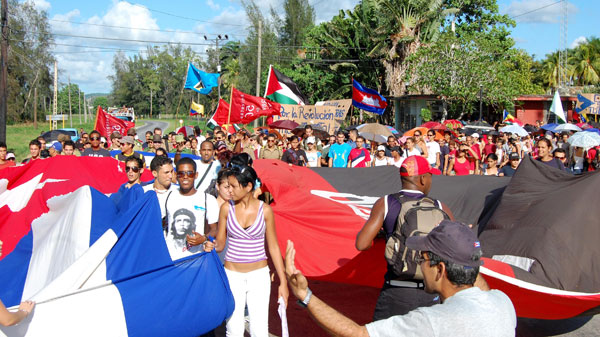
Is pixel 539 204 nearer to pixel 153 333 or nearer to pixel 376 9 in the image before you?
pixel 153 333

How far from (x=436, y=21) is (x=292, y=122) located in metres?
20.0

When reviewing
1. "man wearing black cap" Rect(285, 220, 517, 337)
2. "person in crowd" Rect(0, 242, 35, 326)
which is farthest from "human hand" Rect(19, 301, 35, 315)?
"man wearing black cap" Rect(285, 220, 517, 337)

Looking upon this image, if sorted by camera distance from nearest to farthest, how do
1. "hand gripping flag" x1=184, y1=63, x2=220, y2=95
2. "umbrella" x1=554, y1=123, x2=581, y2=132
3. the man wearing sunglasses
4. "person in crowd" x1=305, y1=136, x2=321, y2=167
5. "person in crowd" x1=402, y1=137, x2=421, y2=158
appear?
the man wearing sunglasses → "person in crowd" x1=402, y1=137, x2=421, y2=158 → "person in crowd" x1=305, y1=136, x2=321, y2=167 → "umbrella" x1=554, y1=123, x2=581, y2=132 → "hand gripping flag" x1=184, y1=63, x2=220, y2=95

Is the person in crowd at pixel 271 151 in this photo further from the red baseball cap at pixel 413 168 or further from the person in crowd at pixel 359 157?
the red baseball cap at pixel 413 168

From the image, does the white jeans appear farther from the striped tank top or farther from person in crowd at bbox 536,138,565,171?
person in crowd at bbox 536,138,565,171

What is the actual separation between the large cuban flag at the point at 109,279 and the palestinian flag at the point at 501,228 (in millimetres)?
1485

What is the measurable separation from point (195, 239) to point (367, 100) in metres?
15.5

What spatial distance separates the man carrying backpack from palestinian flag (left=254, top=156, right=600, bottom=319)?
1.05 metres

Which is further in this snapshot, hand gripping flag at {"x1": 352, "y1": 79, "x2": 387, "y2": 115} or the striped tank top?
hand gripping flag at {"x1": 352, "y1": 79, "x2": 387, "y2": 115}

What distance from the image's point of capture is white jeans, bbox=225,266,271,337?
13.7 ft

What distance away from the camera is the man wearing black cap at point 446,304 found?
6.44 feet

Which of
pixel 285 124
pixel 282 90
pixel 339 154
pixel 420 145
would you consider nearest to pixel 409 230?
pixel 339 154

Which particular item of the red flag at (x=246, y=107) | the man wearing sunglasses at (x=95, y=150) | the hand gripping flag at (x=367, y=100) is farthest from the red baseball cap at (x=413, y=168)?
the hand gripping flag at (x=367, y=100)

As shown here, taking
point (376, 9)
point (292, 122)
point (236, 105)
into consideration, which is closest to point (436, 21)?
point (376, 9)
